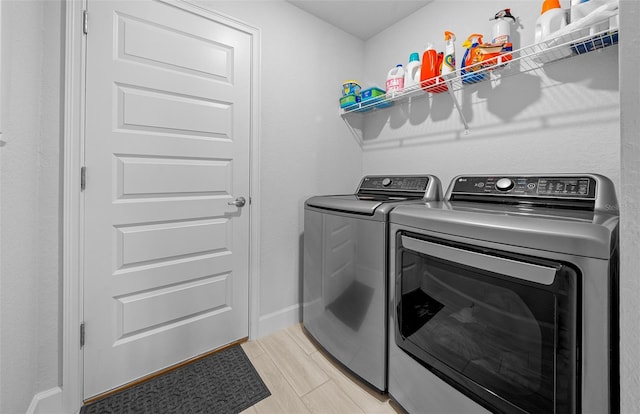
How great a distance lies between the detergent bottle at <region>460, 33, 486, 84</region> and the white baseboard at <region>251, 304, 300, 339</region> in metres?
1.89

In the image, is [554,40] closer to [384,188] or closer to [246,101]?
[384,188]

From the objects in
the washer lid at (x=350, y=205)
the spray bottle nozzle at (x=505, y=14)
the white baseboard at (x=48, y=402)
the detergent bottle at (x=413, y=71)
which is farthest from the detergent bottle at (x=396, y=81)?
the white baseboard at (x=48, y=402)

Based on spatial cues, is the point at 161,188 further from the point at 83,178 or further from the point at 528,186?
the point at 528,186

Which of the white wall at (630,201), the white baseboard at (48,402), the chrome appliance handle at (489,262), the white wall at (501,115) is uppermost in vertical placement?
the white wall at (501,115)

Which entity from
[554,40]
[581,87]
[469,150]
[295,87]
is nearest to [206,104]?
[295,87]

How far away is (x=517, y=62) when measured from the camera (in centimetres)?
140

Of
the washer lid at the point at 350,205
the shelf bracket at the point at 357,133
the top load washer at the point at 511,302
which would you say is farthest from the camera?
the shelf bracket at the point at 357,133

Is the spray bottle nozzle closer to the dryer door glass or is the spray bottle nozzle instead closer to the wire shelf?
the wire shelf

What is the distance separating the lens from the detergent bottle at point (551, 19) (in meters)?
1.22

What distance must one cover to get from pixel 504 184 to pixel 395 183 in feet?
2.17

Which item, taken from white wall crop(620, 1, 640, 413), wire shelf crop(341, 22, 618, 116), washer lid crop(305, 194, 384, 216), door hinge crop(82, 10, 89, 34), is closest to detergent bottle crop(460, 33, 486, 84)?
wire shelf crop(341, 22, 618, 116)

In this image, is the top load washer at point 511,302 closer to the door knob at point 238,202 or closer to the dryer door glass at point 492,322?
the dryer door glass at point 492,322

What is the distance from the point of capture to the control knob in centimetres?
132

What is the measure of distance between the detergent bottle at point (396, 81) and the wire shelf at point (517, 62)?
0.17ft
